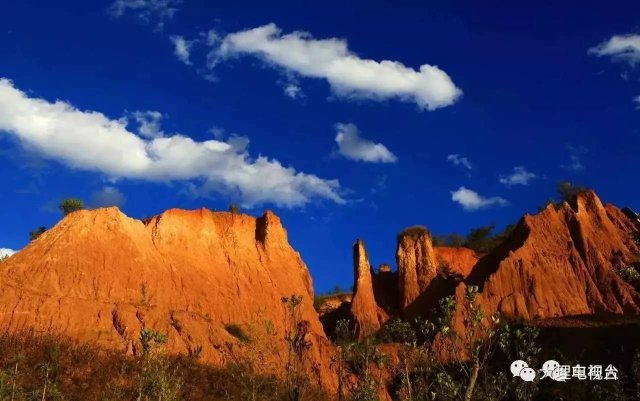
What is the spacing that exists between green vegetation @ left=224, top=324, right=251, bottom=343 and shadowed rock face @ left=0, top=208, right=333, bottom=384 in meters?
0.60

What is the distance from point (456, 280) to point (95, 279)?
133 ft

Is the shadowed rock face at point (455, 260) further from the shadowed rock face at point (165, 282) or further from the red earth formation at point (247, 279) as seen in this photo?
the shadowed rock face at point (165, 282)

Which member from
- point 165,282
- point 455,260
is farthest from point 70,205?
point 455,260

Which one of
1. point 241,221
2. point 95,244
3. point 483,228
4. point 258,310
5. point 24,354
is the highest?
point 483,228

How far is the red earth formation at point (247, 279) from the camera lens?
49500 millimetres

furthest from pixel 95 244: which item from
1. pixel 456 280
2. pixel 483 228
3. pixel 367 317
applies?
pixel 483 228

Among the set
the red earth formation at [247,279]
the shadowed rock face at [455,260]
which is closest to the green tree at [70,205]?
the red earth formation at [247,279]

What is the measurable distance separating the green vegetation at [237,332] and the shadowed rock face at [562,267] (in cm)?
2334

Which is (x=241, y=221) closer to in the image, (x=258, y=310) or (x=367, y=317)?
(x=258, y=310)

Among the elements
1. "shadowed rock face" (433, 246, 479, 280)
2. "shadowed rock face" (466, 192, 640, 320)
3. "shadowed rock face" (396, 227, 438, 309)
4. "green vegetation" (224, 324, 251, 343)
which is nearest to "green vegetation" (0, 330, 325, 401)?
"green vegetation" (224, 324, 251, 343)

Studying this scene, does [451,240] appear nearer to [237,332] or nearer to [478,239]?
[478,239]

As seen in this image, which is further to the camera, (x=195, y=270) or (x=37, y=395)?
(x=195, y=270)

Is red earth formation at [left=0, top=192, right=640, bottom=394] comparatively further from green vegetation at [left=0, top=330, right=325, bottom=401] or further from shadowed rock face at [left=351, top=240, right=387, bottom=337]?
green vegetation at [left=0, top=330, right=325, bottom=401]

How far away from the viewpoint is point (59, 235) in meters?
55.7
